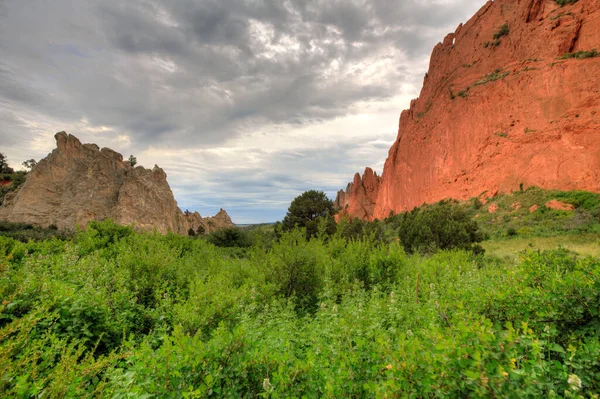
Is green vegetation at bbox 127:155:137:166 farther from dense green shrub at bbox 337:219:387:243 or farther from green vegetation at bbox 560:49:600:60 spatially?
green vegetation at bbox 560:49:600:60

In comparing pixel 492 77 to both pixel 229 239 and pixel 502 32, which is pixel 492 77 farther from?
pixel 229 239

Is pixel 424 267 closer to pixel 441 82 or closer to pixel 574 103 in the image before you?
pixel 574 103

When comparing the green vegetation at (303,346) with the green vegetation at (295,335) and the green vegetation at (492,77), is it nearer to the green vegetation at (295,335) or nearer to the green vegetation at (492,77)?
the green vegetation at (295,335)

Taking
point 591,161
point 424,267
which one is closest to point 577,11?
point 591,161

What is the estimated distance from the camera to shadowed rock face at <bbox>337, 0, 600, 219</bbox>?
2866 centimetres

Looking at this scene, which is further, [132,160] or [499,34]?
[132,160]

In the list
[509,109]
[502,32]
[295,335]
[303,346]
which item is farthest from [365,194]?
[303,346]

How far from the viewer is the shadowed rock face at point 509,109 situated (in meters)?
28.7

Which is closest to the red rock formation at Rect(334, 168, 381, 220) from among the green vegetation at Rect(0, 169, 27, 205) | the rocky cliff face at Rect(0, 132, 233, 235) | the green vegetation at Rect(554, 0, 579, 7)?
the rocky cliff face at Rect(0, 132, 233, 235)

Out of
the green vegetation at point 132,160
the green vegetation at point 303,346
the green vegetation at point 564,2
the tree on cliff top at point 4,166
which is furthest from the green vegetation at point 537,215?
the tree on cliff top at point 4,166

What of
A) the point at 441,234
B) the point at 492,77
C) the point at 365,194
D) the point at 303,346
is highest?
the point at 492,77

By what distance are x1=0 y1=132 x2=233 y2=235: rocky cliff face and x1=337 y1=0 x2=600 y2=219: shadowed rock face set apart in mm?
42983

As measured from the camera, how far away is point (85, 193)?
38375 mm

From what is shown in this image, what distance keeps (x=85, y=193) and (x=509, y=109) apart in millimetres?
58197
